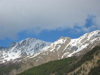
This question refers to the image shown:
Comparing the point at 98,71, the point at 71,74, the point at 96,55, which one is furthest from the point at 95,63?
the point at 71,74

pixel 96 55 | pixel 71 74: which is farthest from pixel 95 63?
pixel 71 74

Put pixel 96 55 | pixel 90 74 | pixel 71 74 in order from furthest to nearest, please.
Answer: pixel 71 74, pixel 96 55, pixel 90 74

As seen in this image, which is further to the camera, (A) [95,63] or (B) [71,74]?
(B) [71,74]

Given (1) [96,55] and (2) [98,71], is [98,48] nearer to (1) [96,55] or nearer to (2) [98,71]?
(1) [96,55]

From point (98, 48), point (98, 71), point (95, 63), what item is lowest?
point (98, 71)

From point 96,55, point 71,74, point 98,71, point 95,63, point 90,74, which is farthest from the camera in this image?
point 71,74

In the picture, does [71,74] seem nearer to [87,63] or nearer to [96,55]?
[87,63]

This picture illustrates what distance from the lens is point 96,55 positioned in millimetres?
154875

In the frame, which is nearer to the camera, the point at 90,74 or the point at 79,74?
the point at 90,74

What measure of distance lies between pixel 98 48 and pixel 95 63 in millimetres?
23811

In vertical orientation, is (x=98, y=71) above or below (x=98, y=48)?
below

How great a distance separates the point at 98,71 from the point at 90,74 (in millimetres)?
11423

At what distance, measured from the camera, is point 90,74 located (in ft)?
439

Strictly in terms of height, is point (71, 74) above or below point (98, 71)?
above
